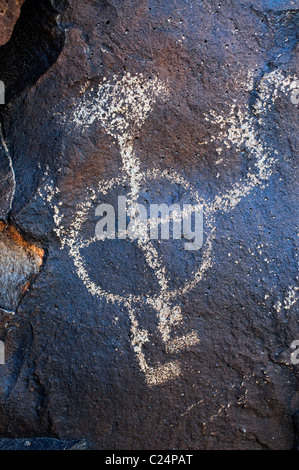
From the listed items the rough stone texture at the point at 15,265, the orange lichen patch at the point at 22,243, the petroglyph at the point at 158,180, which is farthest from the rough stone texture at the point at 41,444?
the orange lichen patch at the point at 22,243

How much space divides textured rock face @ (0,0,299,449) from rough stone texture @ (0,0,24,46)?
0.24 ft

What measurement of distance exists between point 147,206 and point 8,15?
0.66 meters

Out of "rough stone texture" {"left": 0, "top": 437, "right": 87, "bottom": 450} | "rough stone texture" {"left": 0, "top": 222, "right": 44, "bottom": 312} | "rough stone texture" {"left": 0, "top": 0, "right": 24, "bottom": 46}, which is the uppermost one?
"rough stone texture" {"left": 0, "top": 0, "right": 24, "bottom": 46}

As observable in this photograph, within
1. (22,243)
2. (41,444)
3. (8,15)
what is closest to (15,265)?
(22,243)

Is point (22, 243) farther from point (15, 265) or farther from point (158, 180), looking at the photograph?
point (158, 180)

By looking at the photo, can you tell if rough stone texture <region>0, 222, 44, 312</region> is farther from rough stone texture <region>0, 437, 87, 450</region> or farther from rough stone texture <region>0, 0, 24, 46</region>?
rough stone texture <region>0, 0, 24, 46</region>

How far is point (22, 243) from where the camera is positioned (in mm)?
1424

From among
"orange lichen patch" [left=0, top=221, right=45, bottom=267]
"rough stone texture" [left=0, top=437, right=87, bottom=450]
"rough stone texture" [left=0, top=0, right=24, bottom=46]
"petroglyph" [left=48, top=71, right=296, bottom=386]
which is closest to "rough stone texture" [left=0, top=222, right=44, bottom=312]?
"orange lichen patch" [left=0, top=221, right=45, bottom=267]

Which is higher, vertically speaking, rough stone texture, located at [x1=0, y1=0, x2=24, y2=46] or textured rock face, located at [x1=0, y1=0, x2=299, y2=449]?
rough stone texture, located at [x1=0, y1=0, x2=24, y2=46]

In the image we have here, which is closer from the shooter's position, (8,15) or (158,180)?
(8,15)

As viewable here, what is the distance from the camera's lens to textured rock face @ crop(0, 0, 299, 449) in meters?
1.39

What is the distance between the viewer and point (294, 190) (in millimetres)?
1457

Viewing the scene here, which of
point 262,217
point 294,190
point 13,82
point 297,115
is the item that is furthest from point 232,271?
point 13,82
